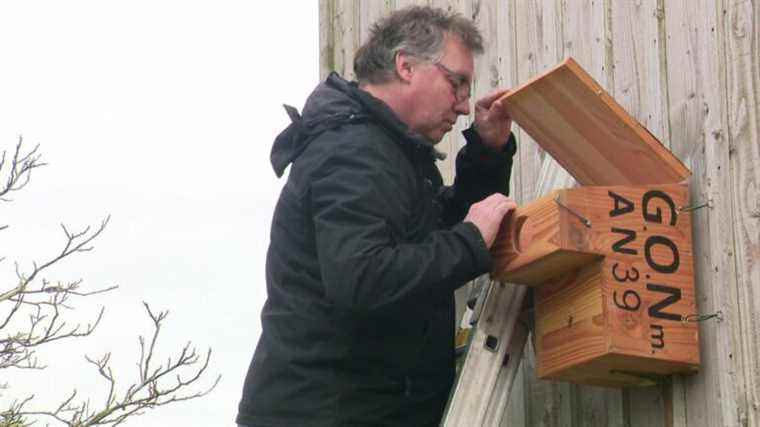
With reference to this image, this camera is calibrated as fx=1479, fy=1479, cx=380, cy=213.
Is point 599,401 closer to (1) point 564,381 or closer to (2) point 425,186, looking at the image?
(1) point 564,381

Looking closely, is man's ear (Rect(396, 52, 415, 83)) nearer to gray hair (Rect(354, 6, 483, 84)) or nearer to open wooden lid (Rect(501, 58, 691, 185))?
gray hair (Rect(354, 6, 483, 84))

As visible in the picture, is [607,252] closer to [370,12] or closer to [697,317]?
[697,317]

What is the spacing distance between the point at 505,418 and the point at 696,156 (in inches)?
51.8

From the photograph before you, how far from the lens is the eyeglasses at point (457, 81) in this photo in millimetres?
4277

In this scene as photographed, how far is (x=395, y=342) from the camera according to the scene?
3.97 meters

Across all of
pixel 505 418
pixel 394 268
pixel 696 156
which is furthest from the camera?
pixel 505 418

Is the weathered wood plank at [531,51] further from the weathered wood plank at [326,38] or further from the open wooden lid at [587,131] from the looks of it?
the weathered wood plank at [326,38]

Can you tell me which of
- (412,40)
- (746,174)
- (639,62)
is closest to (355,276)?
(412,40)

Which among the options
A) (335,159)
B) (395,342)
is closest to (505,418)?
(395,342)

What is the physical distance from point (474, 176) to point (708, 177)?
34.1 inches

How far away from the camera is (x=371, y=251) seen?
12.3ft

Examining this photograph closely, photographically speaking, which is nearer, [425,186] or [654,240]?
[654,240]

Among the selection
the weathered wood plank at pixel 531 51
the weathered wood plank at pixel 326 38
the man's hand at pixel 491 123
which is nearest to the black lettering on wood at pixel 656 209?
the man's hand at pixel 491 123

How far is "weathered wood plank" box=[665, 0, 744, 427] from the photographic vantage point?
378cm
